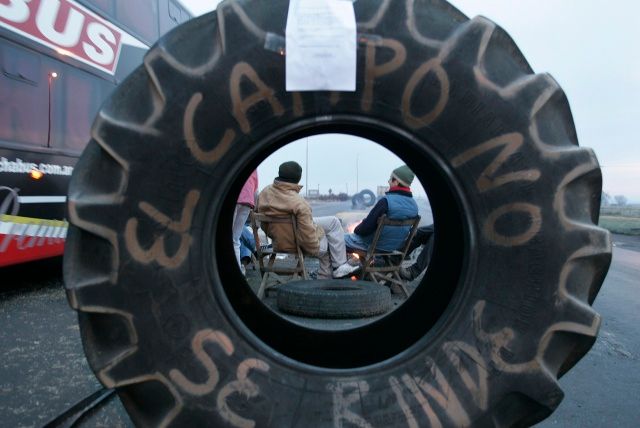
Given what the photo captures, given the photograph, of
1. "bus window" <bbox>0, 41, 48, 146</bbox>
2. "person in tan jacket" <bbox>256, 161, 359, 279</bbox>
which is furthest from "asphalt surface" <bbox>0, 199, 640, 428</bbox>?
"person in tan jacket" <bbox>256, 161, 359, 279</bbox>

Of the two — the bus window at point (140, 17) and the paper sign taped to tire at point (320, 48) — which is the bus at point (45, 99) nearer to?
the bus window at point (140, 17)

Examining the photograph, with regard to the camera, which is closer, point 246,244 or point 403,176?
point 403,176

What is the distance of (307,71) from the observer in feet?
4.54

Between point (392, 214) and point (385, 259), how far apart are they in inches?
29.5

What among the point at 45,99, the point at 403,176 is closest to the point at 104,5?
the point at 45,99

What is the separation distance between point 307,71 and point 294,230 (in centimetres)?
477

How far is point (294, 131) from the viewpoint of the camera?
4.78ft

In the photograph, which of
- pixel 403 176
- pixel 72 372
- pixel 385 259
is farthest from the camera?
pixel 385 259

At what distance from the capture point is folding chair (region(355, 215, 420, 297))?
593 cm

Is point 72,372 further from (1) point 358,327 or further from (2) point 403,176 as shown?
(2) point 403,176

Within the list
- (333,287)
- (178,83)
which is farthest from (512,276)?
(333,287)

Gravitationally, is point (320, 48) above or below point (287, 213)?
above

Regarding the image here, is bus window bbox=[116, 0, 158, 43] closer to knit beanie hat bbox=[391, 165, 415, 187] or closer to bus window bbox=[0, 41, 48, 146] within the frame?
bus window bbox=[0, 41, 48, 146]

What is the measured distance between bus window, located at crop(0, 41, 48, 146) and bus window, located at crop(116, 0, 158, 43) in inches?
73.2
